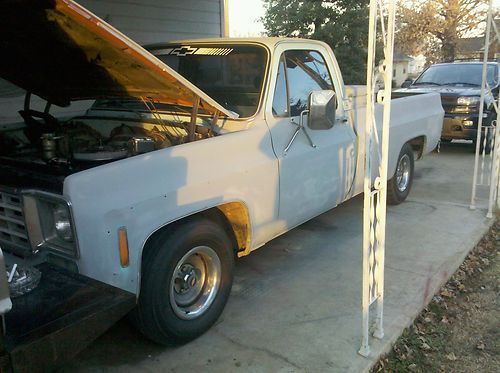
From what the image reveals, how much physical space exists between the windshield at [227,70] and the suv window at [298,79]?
0.19m

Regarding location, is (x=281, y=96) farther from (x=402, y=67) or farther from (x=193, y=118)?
(x=402, y=67)

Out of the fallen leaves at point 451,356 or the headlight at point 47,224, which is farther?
the fallen leaves at point 451,356

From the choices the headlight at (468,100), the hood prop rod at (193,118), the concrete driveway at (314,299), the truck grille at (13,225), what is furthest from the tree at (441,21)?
the truck grille at (13,225)

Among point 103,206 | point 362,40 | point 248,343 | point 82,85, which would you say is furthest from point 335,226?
point 362,40

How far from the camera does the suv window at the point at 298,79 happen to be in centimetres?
386

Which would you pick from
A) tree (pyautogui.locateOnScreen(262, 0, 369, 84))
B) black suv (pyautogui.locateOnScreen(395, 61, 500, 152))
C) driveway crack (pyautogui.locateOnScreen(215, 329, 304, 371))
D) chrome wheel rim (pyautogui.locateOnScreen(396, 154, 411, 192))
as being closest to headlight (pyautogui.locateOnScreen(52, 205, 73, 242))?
driveway crack (pyautogui.locateOnScreen(215, 329, 304, 371))

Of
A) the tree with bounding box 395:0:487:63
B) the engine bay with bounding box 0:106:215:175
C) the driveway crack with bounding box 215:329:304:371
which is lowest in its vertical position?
the driveway crack with bounding box 215:329:304:371

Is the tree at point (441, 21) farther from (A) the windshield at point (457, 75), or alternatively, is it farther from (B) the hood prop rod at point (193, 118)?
(B) the hood prop rod at point (193, 118)

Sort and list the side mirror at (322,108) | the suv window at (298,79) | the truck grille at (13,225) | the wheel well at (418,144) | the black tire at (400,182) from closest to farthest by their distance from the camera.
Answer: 1. the truck grille at (13,225)
2. the side mirror at (322,108)
3. the suv window at (298,79)
4. the black tire at (400,182)
5. the wheel well at (418,144)

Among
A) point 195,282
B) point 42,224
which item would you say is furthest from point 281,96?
point 42,224

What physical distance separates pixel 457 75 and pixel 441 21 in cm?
2701

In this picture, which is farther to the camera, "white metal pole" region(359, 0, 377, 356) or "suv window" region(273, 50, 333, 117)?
"suv window" region(273, 50, 333, 117)

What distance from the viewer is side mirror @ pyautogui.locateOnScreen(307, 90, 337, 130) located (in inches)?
A: 141

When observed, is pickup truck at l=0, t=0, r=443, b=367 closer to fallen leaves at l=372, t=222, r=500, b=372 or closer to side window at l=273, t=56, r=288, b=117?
side window at l=273, t=56, r=288, b=117
